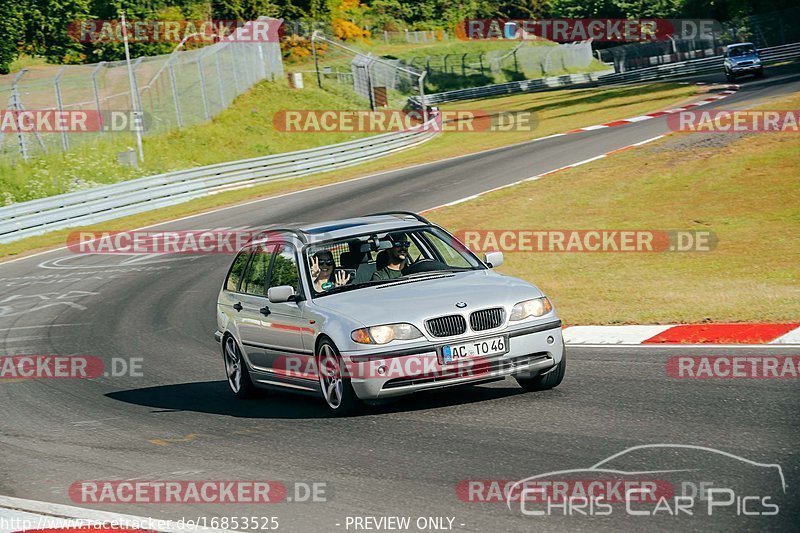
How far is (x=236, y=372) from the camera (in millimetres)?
11125

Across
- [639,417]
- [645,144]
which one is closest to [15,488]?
[639,417]

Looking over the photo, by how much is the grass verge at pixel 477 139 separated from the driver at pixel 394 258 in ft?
60.0

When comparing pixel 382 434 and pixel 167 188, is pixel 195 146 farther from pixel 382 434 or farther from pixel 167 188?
pixel 382 434

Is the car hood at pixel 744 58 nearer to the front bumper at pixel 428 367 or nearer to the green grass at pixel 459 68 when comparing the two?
the green grass at pixel 459 68

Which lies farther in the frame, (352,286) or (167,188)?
(167,188)

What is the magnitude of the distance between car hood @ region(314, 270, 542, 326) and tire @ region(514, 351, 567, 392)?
0.63 meters

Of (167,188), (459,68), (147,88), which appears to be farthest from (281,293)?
(459,68)

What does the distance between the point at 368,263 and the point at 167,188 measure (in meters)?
24.7

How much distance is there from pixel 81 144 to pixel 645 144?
62.8 ft

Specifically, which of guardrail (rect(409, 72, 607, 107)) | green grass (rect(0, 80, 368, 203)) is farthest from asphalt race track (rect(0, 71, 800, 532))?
guardrail (rect(409, 72, 607, 107))

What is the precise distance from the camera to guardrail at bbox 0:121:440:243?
95.5ft

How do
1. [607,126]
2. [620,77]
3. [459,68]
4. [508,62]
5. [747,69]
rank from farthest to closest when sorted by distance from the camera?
1. [508,62]
2. [459,68]
3. [620,77]
4. [747,69]
5. [607,126]

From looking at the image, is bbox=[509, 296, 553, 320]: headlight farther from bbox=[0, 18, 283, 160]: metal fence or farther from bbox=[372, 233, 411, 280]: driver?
bbox=[0, 18, 283, 160]: metal fence

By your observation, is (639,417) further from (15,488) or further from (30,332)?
(30,332)
